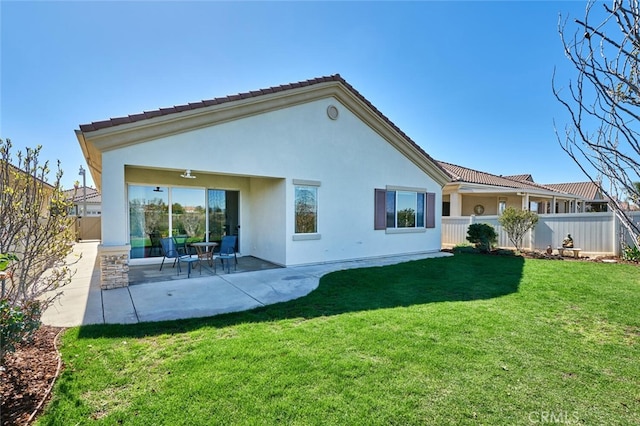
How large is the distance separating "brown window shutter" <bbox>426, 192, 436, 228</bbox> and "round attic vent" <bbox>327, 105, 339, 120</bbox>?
6091 mm

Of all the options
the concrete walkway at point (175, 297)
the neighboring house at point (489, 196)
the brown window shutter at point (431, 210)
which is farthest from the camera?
the neighboring house at point (489, 196)

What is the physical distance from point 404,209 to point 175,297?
989 centimetres

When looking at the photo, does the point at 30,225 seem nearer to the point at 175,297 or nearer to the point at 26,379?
the point at 26,379

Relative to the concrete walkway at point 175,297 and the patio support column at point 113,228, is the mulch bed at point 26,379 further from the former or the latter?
the patio support column at point 113,228

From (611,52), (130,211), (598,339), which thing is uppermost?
(611,52)

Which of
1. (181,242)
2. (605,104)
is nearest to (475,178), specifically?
(181,242)

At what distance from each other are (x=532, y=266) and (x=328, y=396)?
10.3 metres

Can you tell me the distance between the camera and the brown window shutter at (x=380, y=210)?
12195 millimetres

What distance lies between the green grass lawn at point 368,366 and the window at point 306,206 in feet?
13.7

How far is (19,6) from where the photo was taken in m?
6.46

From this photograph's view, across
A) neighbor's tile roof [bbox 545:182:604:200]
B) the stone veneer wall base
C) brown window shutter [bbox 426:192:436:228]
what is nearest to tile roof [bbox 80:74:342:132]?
the stone veneer wall base

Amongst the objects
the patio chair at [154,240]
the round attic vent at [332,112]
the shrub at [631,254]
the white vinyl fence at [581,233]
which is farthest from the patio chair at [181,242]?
the shrub at [631,254]

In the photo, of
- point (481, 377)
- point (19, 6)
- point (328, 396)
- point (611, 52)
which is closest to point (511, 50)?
point (611, 52)

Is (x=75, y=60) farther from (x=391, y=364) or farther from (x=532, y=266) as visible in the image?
(x=532, y=266)
